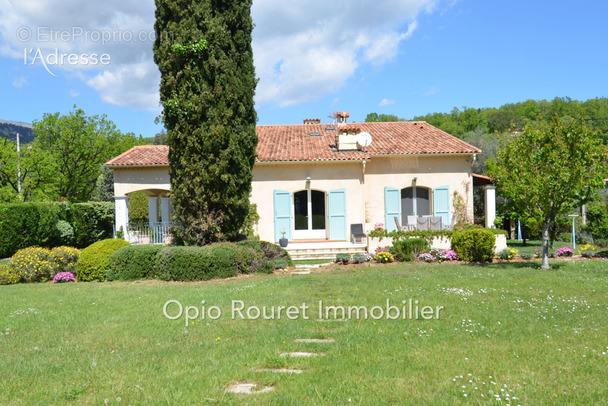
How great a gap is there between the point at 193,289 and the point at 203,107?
537 centimetres

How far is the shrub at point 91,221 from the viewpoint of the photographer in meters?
20.0

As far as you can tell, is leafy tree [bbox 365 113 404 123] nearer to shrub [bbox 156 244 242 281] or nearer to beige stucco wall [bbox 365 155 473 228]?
beige stucco wall [bbox 365 155 473 228]

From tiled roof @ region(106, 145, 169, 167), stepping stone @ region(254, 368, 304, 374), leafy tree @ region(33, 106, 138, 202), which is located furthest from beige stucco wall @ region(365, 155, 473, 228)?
leafy tree @ region(33, 106, 138, 202)

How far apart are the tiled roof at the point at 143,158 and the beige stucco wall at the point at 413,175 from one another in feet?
27.6

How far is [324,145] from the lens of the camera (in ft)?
61.0

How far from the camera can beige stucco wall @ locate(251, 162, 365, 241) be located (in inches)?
673

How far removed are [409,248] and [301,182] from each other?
18.6 ft

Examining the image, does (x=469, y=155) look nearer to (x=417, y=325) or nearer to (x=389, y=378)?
(x=417, y=325)

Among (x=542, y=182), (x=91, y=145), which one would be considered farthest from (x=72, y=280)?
(x=91, y=145)

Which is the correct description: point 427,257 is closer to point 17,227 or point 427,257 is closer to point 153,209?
point 153,209

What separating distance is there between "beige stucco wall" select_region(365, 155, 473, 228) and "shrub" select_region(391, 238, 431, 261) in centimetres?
441

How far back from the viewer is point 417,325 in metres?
5.66

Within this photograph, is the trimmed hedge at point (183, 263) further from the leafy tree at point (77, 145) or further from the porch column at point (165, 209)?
the leafy tree at point (77, 145)

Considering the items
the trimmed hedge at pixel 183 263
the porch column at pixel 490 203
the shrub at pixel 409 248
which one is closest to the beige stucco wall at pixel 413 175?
the porch column at pixel 490 203
